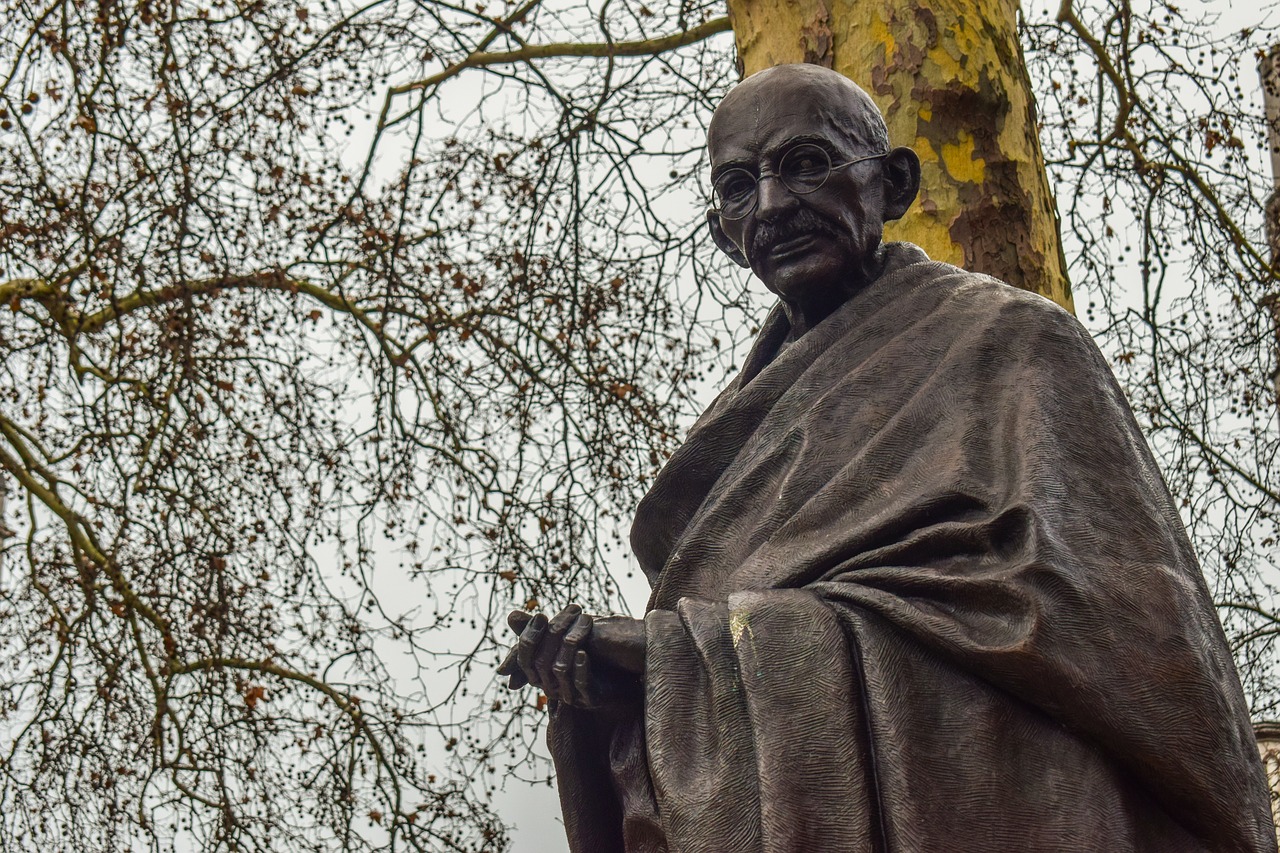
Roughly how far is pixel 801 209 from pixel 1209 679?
1.11 m

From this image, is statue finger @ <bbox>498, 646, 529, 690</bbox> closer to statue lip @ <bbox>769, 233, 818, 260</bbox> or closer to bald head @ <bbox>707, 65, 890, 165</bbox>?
statue lip @ <bbox>769, 233, 818, 260</bbox>

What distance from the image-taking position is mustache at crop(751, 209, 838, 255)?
3156 mm

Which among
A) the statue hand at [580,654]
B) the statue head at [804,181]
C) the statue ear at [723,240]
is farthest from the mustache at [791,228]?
the statue hand at [580,654]

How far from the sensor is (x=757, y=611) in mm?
2664

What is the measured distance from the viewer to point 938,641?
2.55 m

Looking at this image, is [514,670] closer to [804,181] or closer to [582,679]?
[582,679]

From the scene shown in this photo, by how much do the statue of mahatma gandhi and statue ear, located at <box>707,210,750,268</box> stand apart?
0.15 metres

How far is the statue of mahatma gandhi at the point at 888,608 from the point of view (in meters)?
2.47

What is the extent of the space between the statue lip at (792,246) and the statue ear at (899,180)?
0.66 ft

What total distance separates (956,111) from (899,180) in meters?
3.34

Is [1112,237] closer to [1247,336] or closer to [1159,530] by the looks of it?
[1247,336]

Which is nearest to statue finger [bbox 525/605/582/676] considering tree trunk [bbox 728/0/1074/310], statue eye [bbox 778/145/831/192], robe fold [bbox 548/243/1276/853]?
robe fold [bbox 548/243/1276/853]

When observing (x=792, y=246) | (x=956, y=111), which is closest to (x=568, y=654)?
(x=792, y=246)

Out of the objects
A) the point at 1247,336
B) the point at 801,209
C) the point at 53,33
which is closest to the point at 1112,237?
the point at 1247,336
